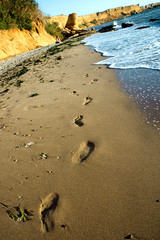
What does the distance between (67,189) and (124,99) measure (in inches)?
85.0

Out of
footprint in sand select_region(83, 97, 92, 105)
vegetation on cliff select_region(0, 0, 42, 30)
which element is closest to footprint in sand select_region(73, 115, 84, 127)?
footprint in sand select_region(83, 97, 92, 105)

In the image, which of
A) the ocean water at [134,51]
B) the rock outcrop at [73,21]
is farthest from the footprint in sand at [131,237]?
the rock outcrop at [73,21]

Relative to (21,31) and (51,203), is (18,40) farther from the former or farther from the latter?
(51,203)

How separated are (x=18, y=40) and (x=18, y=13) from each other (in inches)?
143

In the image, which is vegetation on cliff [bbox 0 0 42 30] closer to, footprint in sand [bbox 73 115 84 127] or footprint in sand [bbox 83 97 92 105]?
footprint in sand [bbox 83 97 92 105]

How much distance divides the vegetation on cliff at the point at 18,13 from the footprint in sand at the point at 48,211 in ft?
59.4

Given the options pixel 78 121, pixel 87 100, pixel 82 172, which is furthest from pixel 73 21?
pixel 82 172

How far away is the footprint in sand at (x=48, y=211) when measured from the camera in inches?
51.8

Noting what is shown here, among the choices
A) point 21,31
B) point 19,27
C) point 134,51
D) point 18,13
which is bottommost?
point 134,51

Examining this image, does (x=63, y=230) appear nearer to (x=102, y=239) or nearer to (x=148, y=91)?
(x=102, y=239)

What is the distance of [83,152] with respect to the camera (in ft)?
6.64

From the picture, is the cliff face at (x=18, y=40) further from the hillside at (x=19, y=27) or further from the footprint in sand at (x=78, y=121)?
the footprint in sand at (x=78, y=121)

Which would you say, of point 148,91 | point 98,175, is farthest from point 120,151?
point 148,91

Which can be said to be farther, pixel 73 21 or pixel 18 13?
pixel 73 21
